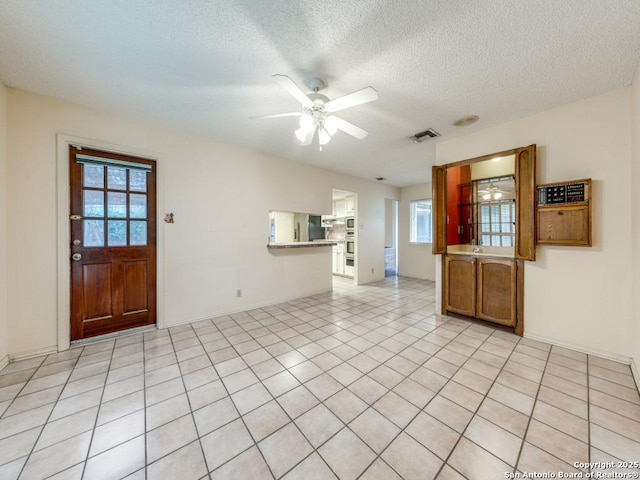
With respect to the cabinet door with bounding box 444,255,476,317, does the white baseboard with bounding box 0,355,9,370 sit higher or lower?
lower

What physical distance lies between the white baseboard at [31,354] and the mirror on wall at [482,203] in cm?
509

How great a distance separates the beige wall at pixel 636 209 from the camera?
1926mm

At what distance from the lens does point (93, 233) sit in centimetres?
266

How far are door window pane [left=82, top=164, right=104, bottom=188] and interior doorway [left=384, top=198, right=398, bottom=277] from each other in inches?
233

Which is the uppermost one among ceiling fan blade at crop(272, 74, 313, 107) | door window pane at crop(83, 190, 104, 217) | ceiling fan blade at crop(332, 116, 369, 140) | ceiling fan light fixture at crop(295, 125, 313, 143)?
ceiling fan blade at crop(272, 74, 313, 107)

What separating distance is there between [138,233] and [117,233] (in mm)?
199

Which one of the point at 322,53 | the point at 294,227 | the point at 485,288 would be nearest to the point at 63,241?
the point at 294,227

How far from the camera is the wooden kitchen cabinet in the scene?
9.18ft

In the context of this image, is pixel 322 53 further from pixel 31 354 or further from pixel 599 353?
pixel 31 354

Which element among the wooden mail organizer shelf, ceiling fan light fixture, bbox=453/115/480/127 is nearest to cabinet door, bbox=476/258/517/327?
the wooden mail organizer shelf

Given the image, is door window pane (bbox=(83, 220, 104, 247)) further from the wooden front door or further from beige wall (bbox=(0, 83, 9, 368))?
beige wall (bbox=(0, 83, 9, 368))

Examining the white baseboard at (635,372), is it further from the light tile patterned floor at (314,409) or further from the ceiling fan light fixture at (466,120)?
the ceiling fan light fixture at (466,120)

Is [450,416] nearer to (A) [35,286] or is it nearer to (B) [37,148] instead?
(A) [35,286]

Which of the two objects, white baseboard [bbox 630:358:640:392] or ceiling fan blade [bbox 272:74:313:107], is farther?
white baseboard [bbox 630:358:640:392]
